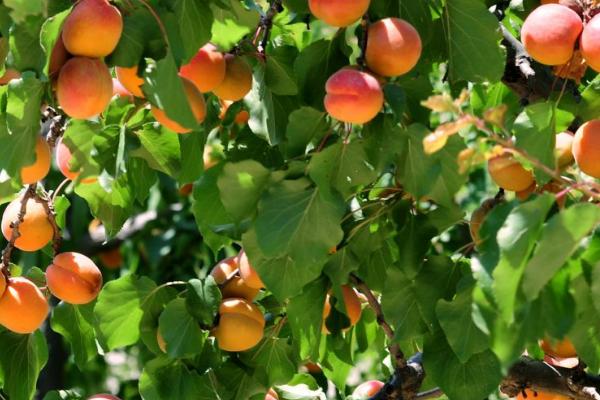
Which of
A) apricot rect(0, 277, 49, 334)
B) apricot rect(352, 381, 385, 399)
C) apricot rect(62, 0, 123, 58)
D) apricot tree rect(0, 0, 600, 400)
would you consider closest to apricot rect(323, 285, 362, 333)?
apricot tree rect(0, 0, 600, 400)

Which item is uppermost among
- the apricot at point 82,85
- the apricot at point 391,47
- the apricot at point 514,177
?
the apricot at point 391,47

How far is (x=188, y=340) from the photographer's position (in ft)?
4.10

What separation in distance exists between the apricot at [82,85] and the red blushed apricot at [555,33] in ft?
1.28

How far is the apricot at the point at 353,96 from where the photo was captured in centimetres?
101

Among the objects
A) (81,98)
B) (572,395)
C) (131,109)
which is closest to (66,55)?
→ (81,98)

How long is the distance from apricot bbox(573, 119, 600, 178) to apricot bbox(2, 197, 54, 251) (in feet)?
1.89

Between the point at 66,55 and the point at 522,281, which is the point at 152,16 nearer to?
the point at 66,55

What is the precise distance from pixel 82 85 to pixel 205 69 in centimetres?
17

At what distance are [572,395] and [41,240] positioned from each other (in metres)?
0.62

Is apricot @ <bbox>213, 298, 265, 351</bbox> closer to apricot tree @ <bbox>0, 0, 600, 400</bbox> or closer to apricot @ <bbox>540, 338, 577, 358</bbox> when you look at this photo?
apricot tree @ <bbox>0, 0, 600, 400</bbox>

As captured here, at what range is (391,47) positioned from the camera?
1050 millimetres

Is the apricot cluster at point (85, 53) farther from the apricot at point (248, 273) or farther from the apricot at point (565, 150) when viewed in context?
the apricot at point (565, 150)

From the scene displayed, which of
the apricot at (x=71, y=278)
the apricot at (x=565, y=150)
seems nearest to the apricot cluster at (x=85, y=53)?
the apricot at (x=71, y=278)

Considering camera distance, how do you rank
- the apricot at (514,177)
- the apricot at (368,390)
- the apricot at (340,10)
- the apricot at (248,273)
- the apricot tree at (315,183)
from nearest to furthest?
1. the apricot tree at (315,183)
2. the apricot at (340,10)
3. the apricot at (514,177)
4. the apricot at (248,273)
5. the apricot at (368,390)
